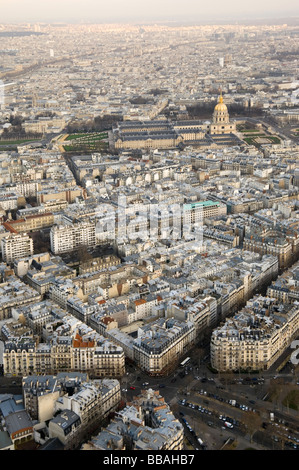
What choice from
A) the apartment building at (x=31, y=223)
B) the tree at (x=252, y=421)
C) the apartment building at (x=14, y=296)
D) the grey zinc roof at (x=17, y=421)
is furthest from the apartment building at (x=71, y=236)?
the tree at (x=252, y=421)

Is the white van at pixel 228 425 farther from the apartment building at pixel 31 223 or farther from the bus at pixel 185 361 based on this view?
the apartment building at pixel 31 223

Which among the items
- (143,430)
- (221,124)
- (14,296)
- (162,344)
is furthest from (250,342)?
(221,124)

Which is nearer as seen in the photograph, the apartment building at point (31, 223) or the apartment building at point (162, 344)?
the apartment building at point (162, 344)

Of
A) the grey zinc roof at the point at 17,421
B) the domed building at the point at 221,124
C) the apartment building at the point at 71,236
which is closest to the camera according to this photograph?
the grey zinc roof at the point at 17,421

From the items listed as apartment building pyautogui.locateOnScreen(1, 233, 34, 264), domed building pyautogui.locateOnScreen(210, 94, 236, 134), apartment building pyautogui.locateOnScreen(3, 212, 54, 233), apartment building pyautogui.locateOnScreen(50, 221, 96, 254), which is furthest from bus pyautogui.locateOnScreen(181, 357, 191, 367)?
domed building pyautogui.locateOnScreen(210, 94, 236, 134)

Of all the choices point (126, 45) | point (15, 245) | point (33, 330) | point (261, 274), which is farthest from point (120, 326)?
point (126, 45)

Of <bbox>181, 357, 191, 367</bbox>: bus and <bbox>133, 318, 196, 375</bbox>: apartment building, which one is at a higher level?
<bbox>133, 318, 196, 375</bbox>: apartment building

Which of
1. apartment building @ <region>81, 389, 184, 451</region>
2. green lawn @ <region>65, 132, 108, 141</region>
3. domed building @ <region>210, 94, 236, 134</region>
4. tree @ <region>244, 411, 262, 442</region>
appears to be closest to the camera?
apartment building @ <region>81, 389, 184, 451</region>

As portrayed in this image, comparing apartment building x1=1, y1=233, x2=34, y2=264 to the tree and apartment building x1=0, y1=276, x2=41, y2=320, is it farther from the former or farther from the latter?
the tree
